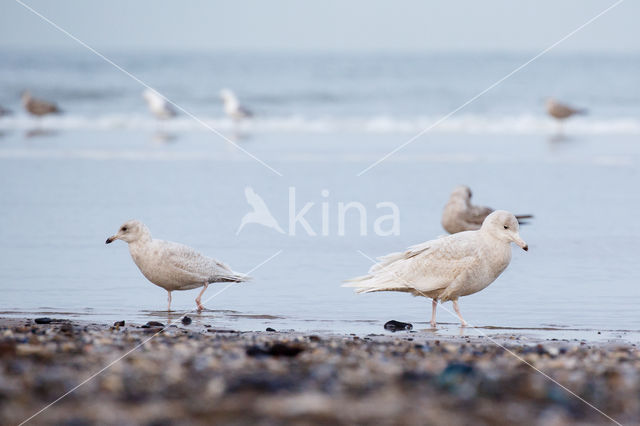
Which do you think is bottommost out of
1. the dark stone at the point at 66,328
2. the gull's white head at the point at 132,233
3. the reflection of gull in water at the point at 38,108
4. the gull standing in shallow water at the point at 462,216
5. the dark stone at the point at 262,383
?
the dark stone at the point at 262,383

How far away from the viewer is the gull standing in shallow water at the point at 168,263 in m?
8.94

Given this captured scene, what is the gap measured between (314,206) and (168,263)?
17.4 ft

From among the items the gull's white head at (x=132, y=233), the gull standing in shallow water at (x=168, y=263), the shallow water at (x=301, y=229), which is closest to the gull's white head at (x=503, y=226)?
the shallow water at (x=301, y=229)

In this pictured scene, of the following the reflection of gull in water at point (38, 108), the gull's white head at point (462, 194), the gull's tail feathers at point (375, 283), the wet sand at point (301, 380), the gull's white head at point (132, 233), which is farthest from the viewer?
the reflection of gull in water at point (38, 108)

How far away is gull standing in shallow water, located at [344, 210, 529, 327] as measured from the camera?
8.46 metres

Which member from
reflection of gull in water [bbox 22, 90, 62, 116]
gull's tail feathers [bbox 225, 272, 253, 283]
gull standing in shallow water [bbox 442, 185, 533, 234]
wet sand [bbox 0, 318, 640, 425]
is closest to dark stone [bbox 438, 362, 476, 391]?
wet sand [bbox 0, 318, 640, 425]

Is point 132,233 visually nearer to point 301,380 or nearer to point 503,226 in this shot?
point 503,226

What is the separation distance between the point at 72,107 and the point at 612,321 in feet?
94.6

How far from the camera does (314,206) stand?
14062mm

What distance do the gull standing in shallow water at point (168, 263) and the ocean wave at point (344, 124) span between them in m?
18.3

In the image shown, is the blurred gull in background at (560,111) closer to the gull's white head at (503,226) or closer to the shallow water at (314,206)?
the shallow water at (314,206)

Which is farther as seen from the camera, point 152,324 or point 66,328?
point 152,324

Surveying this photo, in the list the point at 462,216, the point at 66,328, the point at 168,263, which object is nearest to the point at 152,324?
the point at 66,328

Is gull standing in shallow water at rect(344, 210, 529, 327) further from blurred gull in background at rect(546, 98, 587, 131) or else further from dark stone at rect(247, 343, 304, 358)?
blurred gull in background at rect(546, 98, 587, 131)
